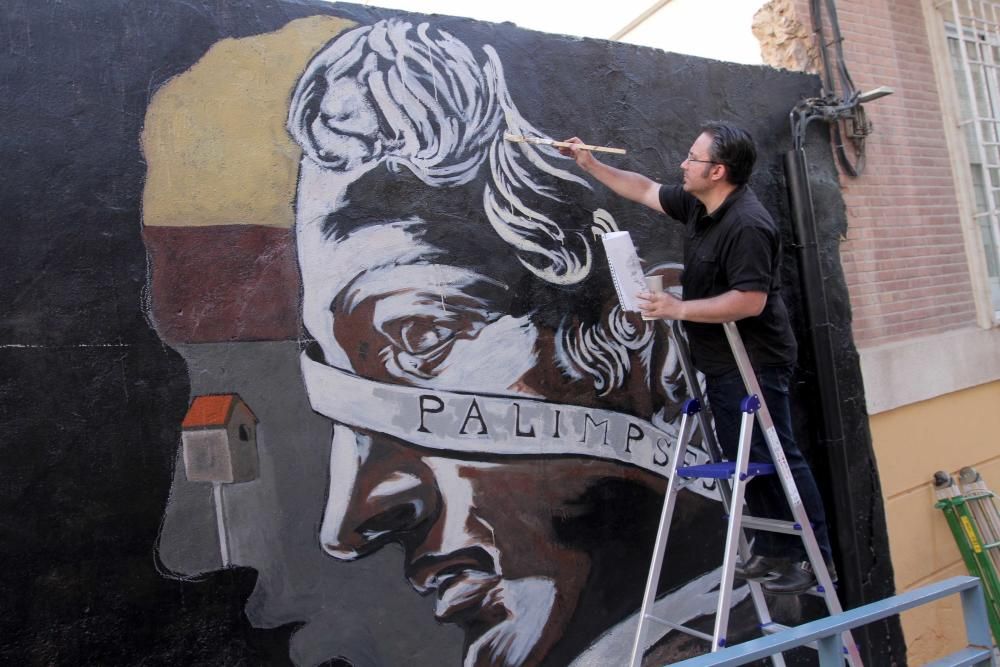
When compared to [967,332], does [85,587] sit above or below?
below

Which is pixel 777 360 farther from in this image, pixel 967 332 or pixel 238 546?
pixel 967 332

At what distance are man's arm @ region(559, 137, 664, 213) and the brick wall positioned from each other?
1862 millimetres

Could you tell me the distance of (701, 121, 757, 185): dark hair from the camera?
3104 mm

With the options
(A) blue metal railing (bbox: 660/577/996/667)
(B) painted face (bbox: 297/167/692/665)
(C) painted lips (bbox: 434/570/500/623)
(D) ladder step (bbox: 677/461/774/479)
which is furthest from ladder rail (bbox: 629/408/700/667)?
(A) blue metal railing (bbox: 660/577/996/667)

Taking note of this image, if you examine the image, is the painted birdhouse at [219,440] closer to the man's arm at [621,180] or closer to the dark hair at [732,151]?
the man's arm at [621,180]

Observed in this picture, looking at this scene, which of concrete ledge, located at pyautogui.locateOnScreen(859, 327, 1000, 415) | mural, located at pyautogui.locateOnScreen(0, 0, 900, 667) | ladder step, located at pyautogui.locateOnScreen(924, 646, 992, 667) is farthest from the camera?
concrete ledge, located at pyautogui.locateOnScreen(859, 327, 1000, 415)

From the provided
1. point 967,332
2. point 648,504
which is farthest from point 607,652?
point 967,332

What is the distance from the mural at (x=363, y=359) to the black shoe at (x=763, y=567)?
0.69m

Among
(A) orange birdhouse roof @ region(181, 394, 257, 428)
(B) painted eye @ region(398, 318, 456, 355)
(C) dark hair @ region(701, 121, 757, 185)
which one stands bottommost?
(A) orange birdhouse roof @ region(181, 394, 257, 428)

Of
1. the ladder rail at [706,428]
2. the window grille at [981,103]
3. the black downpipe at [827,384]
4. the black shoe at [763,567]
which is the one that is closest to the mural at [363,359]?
the ladder rail at [706,428]

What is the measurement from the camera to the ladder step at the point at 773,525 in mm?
2928

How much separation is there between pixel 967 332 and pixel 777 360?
297 centimetres

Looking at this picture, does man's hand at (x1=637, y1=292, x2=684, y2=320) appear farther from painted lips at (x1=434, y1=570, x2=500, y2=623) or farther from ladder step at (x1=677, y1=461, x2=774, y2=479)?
painted lips at (x1=434, y1=570, x2=500, y2=623)

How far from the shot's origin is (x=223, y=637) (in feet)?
8.89
